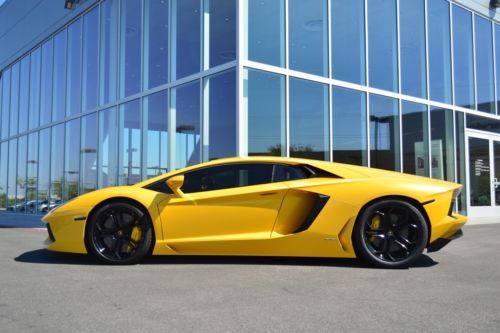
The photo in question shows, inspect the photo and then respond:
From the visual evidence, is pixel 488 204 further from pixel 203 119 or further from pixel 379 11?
pixel 203 119

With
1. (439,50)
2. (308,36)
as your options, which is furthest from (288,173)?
(439,50)

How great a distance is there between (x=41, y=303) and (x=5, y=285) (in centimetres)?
80

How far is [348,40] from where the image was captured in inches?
407

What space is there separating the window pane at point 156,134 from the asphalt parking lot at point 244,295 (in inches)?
184

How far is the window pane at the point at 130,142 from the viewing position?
11023mm

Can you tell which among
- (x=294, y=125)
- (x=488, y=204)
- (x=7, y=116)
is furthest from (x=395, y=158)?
(x=7, y=116)

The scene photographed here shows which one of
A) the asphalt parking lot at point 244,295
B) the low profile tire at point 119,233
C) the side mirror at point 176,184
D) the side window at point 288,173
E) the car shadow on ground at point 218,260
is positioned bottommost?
the asphalt parking lot at point 244,295

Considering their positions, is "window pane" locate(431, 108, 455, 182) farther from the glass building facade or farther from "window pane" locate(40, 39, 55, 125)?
"window pane" locate(40, 39, 55, 125)

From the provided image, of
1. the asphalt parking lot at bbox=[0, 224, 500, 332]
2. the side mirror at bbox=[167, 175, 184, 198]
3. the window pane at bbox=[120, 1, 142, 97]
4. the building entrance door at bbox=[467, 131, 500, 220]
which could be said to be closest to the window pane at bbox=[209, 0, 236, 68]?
the window pane at bbox=[120, 1, 142, 97]

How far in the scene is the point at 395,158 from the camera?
1070 centimetres

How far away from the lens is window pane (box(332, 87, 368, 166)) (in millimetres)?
9562

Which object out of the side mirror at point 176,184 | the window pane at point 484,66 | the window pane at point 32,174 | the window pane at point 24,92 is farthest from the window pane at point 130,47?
the window pane at point 484,66

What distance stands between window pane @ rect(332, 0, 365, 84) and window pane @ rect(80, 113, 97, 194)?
697 centimetres

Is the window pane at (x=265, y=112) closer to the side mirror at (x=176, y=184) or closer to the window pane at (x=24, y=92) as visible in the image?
the side mirror at (x=176, y=184)
